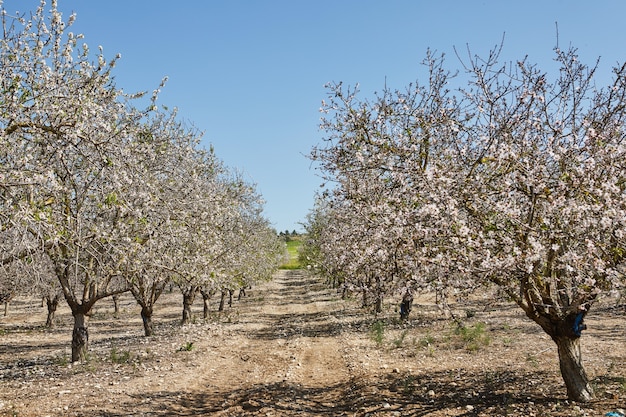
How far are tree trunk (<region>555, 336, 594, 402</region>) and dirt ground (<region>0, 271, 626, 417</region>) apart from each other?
24cm

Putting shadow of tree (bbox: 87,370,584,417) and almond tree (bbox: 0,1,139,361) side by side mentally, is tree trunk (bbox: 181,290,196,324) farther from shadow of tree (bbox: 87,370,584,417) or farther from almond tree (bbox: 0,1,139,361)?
almond tree (bbox: 0,1,139,361)

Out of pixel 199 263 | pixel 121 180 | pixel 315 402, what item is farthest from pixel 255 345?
pixel 121 180

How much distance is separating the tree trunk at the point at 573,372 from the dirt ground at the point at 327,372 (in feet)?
0.80

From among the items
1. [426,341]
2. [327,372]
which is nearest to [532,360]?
[426,341]

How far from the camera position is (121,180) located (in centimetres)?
922

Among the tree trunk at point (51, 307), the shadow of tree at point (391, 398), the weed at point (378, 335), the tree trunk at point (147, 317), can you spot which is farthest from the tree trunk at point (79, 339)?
the tree trunk at point (51, 307)

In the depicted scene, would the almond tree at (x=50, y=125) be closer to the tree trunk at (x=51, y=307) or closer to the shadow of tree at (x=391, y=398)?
the shadow of tree at (x=391, y=398)

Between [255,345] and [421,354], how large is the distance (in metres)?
7.78

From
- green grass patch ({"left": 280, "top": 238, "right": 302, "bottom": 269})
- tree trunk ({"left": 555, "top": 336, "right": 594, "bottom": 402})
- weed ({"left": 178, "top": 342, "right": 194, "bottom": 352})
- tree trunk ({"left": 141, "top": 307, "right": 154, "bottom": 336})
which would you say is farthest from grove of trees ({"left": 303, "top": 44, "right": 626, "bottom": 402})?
green grass patch ({"left": 280, "top": 238, "right": 302, "bottom": 269})

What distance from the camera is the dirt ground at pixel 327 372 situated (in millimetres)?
10445

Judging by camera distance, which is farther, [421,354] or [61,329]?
[61,329]

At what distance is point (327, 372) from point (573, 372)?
7194 mm

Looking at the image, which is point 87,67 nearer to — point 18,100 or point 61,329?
point 18,100

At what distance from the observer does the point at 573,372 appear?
9391mm
